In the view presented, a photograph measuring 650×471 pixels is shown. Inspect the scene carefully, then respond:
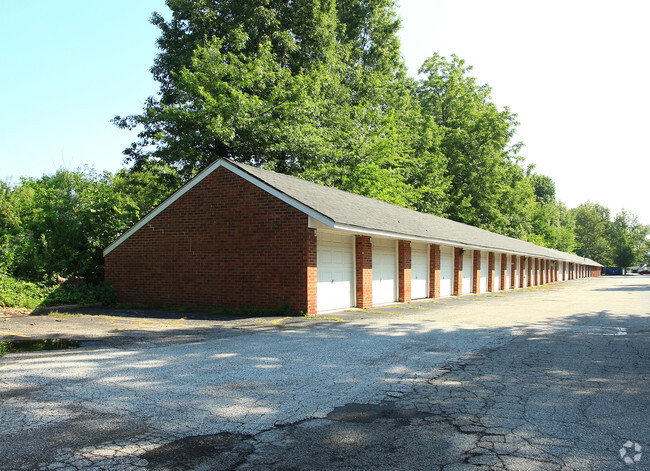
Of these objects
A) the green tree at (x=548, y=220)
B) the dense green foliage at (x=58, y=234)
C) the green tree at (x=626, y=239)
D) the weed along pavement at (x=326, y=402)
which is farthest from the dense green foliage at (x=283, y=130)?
the green tree at (x=626, y=239)

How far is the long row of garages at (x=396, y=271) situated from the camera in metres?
14.4

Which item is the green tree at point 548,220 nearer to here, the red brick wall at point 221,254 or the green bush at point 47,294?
the red brick wall at point 221,254

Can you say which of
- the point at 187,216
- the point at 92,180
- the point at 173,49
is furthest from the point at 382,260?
the point at 173,49

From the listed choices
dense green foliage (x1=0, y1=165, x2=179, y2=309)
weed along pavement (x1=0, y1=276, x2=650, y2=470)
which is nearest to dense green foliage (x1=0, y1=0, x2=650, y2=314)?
dense green foliage (x1=0, y1=165, x2=179, y2=309)

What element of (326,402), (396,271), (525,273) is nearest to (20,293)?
(396,271)

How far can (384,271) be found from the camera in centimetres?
1759

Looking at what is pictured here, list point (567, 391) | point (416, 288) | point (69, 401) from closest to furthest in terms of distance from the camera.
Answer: point (69, 401) → point (567, 391) → point (416, 288)

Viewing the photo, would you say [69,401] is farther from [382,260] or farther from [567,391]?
[382,260]

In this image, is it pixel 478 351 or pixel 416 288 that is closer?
pixel 478 351

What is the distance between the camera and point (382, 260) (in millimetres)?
17391

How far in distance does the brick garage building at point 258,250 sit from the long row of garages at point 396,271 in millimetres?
39

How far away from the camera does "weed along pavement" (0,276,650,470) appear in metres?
3.70

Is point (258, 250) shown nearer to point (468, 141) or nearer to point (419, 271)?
point (419, 271)

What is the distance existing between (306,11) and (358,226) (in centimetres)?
2236
